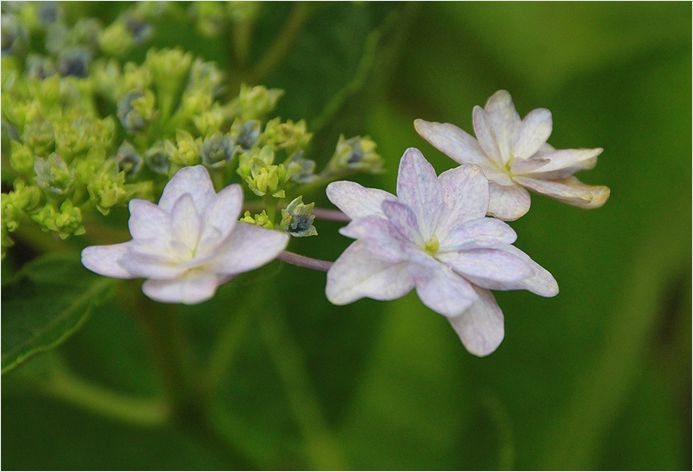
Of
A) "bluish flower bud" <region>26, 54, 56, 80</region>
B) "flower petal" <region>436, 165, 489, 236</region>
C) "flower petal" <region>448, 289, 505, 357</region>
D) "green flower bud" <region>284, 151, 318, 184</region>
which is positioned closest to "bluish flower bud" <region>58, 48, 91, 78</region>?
"bluish flower bud" <region>26, 54, 56, 80</region>

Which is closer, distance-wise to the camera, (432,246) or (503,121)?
(432,246)

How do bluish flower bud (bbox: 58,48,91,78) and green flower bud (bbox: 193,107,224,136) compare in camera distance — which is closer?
green flower bud (bbox: 193,107,224,136)

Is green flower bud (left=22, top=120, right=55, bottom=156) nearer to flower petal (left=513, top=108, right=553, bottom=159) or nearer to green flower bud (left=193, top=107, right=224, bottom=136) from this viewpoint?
green flower bud (left=193, top=107, right=224, bottom=136)

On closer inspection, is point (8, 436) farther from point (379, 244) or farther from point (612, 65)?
point (612, 65)

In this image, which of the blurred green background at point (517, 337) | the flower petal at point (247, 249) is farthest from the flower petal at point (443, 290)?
the blurred green background at point (517, 337)

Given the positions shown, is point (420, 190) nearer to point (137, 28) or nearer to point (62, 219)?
point (62, 219)

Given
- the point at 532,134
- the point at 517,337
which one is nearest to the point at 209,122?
the point at 532,134
